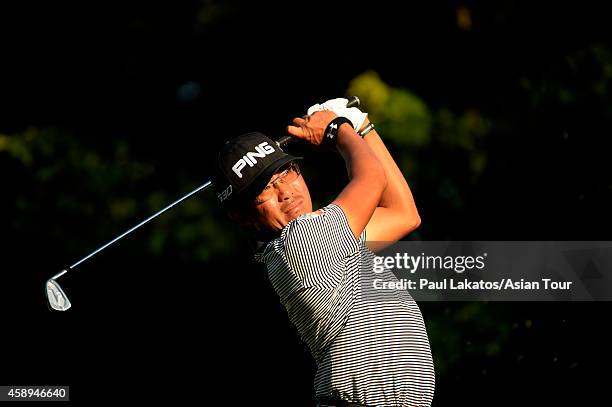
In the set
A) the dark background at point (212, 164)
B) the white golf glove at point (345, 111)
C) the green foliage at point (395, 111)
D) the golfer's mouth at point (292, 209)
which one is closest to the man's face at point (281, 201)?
the golfer's mouth at point (292, 209)

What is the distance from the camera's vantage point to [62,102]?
920cm

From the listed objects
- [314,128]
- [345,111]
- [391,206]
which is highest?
[345,111]

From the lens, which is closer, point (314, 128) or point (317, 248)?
point (317, 248)

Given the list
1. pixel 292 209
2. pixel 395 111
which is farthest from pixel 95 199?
pixel 292 209

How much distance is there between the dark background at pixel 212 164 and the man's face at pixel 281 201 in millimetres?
3794

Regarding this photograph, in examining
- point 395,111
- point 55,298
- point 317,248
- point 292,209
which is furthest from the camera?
point 395,111

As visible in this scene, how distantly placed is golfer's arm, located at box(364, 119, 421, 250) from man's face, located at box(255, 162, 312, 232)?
0.40 m

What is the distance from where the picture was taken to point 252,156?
420cm

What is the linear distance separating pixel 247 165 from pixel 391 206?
644mm

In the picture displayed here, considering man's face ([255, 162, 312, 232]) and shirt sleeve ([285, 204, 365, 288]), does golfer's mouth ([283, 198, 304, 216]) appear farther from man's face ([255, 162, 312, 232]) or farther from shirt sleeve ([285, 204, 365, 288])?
shirt sleeve ([285, 204, 365, 288])

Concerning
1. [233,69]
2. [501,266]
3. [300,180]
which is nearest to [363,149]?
[300,180]

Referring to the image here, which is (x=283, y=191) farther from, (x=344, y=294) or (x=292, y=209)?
(x=344, y=294)

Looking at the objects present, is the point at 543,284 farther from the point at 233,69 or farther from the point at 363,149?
the point at 363,149

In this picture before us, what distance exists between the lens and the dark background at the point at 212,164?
7848 millimetres
